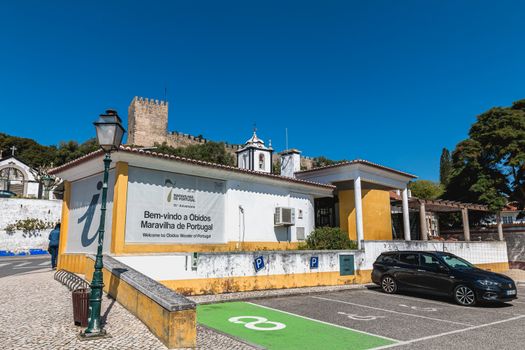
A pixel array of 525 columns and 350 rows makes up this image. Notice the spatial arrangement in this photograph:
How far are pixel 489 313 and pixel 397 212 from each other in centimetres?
Answer: 1627

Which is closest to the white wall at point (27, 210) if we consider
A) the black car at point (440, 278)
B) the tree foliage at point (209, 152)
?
the tree foliage at point (209, 152)

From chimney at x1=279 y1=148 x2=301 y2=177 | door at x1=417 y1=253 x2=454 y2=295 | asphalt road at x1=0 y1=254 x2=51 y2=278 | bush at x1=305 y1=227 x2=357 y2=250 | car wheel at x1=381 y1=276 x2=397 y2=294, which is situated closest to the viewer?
door at x1=417 y1=253 x2=454 y2=295

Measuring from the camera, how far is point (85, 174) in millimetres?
11977

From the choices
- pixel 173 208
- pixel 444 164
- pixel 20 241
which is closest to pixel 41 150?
pixel 20 241

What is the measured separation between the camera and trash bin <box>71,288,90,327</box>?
19.5ft

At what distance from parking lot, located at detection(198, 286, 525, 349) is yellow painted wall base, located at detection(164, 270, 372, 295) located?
1143 mm

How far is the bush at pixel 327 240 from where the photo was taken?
14.8 m

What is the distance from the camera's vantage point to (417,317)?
8.82 metres

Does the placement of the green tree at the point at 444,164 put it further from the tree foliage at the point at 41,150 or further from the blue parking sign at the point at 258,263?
the blue parking sign at the point at 258,263

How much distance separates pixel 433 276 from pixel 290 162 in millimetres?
10614

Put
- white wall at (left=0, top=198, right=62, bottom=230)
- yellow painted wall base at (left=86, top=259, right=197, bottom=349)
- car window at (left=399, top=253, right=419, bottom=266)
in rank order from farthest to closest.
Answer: white wall at (left=0, top=198, right=62, bottom=230) → car window at (left=399, top=253, right=419, bottom=266) → yellow painted wall base at (left=86, top=259, right=197, bottom=349)

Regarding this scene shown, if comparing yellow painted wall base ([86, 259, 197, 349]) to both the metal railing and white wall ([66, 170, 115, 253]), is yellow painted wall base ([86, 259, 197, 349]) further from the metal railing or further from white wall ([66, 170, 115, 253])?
white wall ([66, 170, 115, 253])


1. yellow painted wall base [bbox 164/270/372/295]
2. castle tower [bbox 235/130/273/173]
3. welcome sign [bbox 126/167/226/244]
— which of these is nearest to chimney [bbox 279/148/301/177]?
castle tower [bbox 235/130/273/173]

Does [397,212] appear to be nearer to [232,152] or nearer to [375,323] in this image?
[375,323]
